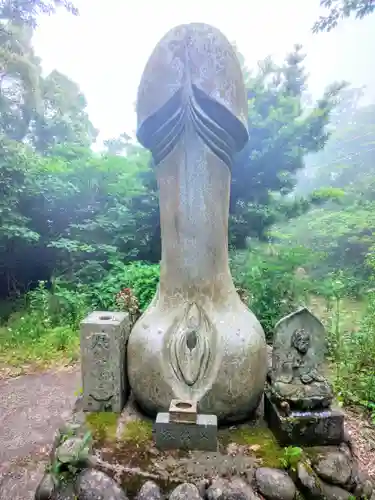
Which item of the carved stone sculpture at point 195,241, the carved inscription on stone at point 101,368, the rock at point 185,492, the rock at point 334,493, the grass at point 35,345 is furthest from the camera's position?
the grass at point 35,345

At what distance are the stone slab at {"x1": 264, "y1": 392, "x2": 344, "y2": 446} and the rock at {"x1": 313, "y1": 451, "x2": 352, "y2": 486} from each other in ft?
0.38

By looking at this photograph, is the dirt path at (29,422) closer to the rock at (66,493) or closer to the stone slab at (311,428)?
the rock at (66,493)

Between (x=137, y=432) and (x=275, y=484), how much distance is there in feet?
3.15

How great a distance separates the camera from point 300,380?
2.64m

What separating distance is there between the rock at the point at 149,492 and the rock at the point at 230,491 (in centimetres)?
27

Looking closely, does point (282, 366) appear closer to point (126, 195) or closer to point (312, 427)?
point (312, 427)

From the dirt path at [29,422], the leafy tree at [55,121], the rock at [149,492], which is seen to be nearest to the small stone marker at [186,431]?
the rock at [149,492]

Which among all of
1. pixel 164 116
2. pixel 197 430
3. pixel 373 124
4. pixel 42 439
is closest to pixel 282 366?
pixel 197 430

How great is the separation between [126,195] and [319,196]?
3658mm

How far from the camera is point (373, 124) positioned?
577 inches

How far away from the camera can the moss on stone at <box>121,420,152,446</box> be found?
256cm

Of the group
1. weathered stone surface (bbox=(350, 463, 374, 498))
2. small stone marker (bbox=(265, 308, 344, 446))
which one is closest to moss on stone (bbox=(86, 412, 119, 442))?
small stone marker (bbox=(265, 308, 344, 446))

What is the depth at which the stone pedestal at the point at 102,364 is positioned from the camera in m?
2.85

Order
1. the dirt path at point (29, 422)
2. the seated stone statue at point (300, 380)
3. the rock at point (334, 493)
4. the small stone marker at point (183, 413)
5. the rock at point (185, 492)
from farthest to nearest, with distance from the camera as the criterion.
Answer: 1. the dirt path at point (29, 422)
2. the seated stone statue at point (300, 380)
3. the small stone marker at point (183, 413)
4. the rock at point (334, 493)
5. the rock at point (185, 492)
